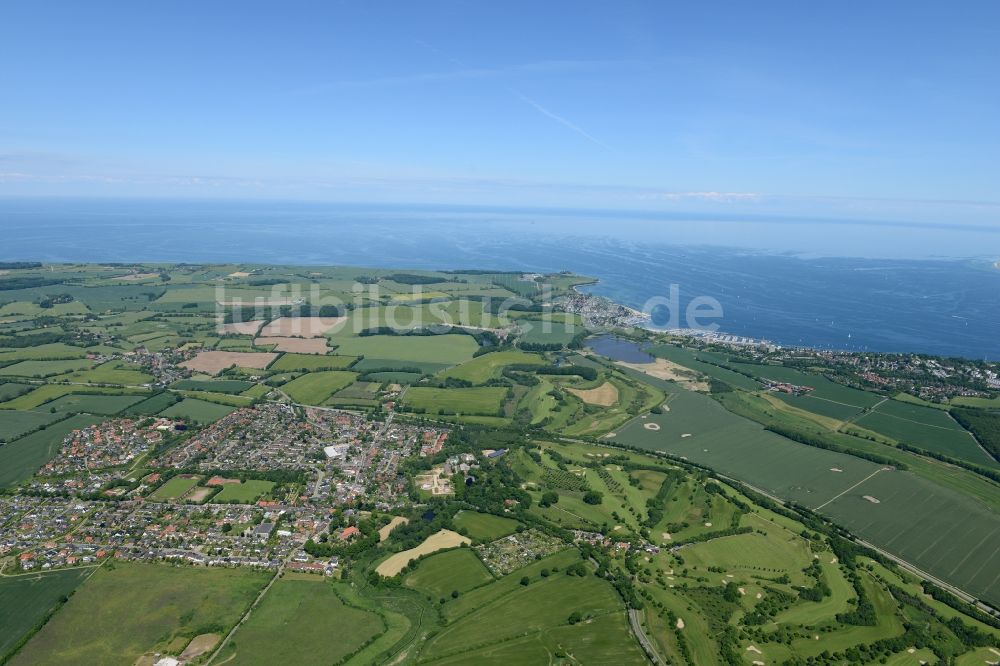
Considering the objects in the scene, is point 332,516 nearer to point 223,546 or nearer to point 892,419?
point 223,546

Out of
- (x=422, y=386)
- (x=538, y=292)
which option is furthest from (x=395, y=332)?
(x=538, y=292)

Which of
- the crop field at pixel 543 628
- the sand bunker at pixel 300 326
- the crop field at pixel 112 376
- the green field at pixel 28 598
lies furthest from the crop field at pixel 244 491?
the sand bunker at pixel 300 326

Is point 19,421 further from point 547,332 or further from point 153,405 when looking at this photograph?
point 547,332

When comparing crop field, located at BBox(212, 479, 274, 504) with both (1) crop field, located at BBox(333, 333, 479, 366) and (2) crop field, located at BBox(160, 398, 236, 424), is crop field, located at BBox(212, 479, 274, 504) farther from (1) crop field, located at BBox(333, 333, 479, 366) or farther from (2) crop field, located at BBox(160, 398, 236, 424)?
(1) crop field, located at BBox(333, 333, 479, 366)

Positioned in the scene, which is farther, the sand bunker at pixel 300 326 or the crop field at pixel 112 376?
the sand bunker at pixel 300 326

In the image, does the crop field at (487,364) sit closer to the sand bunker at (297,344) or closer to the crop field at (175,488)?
the sand bunker at (297,344)

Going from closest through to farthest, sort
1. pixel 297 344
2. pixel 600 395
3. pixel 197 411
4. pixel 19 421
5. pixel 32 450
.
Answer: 1. pixel 32 450
2. pixel 19 421
3. pixel 197 411
4. pixel 600 395
5. pixel 297 344

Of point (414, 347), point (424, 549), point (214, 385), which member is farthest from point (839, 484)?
point (214, 385)
